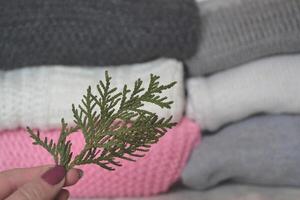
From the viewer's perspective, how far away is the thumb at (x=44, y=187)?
0.28 metres

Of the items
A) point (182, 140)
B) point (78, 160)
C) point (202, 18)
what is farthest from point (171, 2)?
point (78, 160)

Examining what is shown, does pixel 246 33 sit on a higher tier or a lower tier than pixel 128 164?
higher

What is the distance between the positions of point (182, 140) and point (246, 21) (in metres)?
0.18

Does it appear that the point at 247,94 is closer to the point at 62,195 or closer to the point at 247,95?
the point at 247,95

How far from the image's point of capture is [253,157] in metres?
0.60

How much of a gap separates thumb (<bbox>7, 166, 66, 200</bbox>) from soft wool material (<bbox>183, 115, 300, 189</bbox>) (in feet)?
1.08

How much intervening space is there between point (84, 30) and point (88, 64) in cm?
5

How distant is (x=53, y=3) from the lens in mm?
584

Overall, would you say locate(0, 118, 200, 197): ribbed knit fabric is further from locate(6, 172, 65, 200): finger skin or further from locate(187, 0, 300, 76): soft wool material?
locate(6, 172, 65, 200): finger skin

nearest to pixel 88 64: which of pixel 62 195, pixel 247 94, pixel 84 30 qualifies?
pixel 84 30

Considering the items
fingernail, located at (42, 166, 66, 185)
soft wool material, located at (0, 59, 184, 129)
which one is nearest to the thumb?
fingernail, located at (42, 166, 66, 185)

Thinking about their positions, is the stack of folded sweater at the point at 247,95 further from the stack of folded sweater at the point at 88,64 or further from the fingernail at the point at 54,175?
the fingernail at the point at 54,175

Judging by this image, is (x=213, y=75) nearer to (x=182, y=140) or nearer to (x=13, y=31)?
(x=182, y=140)

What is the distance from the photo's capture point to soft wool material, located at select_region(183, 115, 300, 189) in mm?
602
